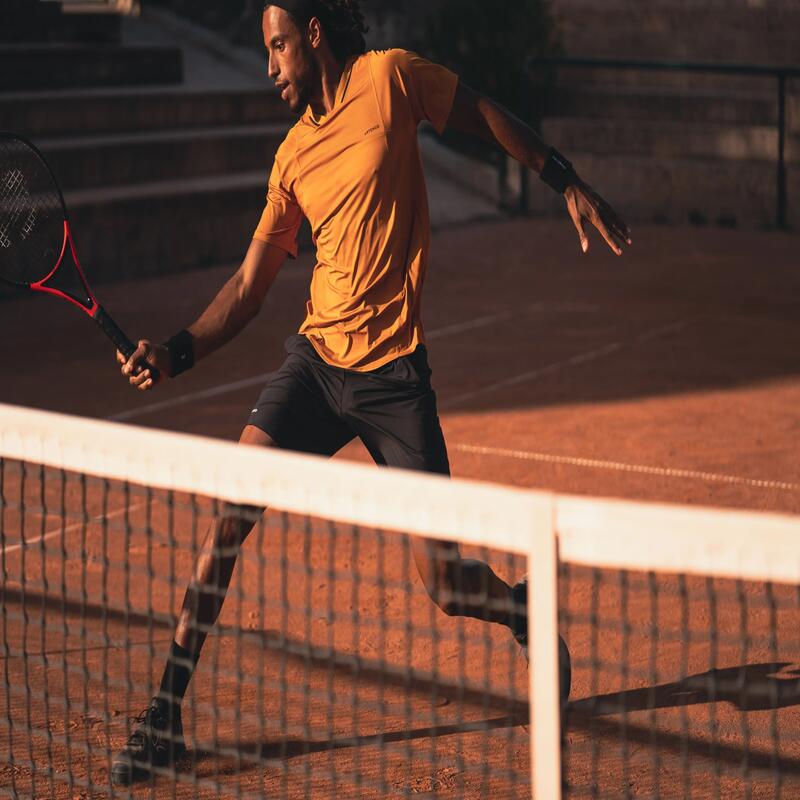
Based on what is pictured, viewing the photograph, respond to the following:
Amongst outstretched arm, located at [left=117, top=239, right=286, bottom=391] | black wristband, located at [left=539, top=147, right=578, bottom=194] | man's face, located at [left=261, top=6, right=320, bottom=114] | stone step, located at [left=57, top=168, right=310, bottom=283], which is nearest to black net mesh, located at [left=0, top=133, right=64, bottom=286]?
outstretched arm, located at [left=117, top=239, right=286, bottom=391]

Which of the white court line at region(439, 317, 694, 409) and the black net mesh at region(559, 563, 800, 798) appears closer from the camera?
the black net mesh at region(559, 563, 800, 798)

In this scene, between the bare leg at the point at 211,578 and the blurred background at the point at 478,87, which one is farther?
the blurred background at the point at 478,87

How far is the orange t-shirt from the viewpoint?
169 inches

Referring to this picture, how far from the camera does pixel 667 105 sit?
17.1 meters

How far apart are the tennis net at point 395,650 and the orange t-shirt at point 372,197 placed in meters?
0.53

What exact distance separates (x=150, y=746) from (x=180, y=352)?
1.03 m


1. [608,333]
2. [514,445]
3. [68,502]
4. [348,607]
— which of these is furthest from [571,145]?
[348,607]

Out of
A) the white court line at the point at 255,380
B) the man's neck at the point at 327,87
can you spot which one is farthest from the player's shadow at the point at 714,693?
the white court line at the point at 255,380

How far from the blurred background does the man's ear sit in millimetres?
8881

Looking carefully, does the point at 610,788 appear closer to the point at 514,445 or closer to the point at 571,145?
the point at 514,445

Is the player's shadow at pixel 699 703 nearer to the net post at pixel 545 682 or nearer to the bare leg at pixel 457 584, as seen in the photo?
the bare leg at pixel 457 584

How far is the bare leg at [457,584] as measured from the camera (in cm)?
414

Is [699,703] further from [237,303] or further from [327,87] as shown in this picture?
[327,87]

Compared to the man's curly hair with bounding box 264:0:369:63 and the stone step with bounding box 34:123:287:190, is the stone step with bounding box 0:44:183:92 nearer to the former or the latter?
the stone step with bounding box 34:123:287:190
